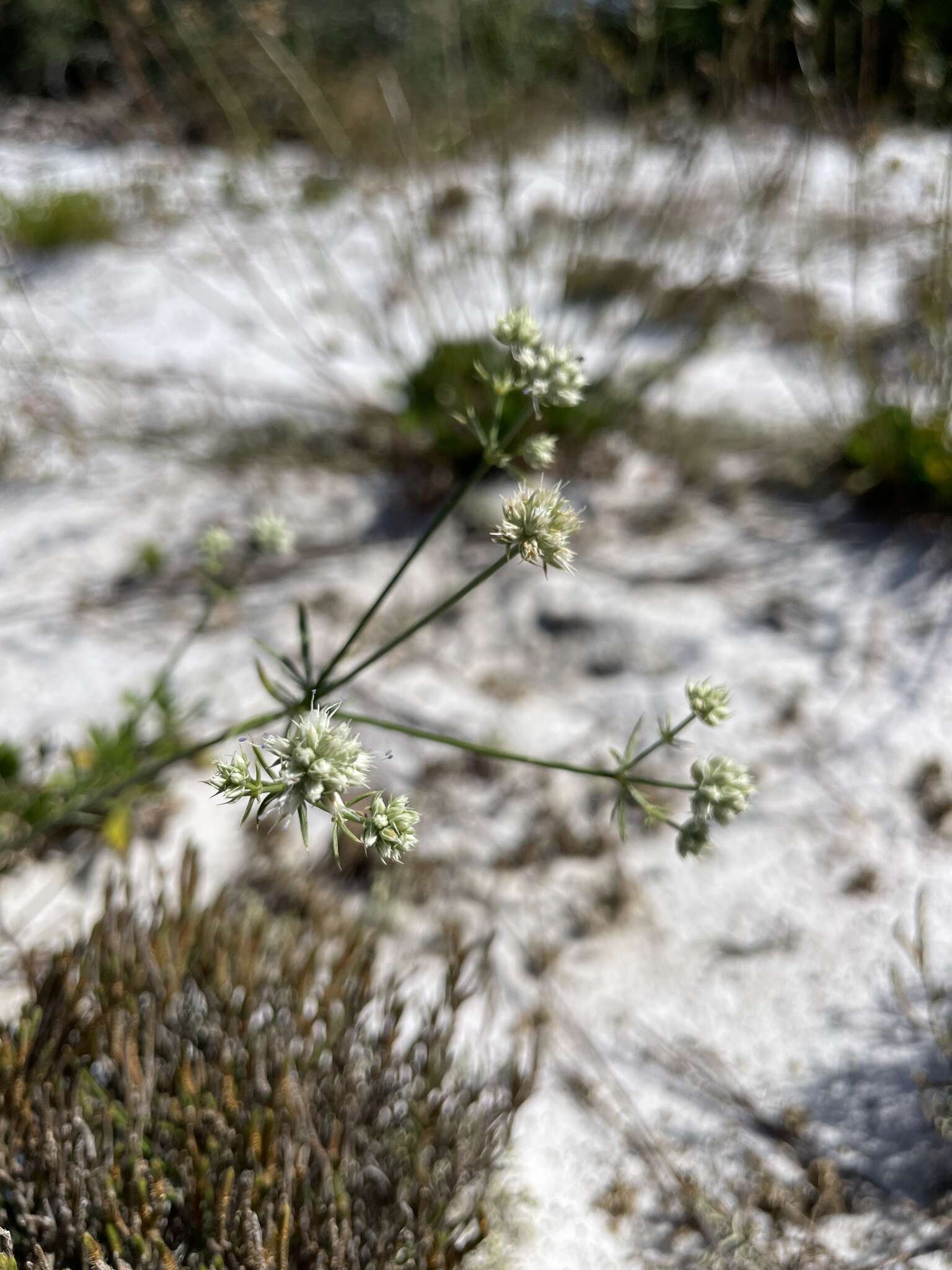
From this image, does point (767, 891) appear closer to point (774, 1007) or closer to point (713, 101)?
point (774, 1007)

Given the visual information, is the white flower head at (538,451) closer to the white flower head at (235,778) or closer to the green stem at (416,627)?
the green stem at (416,627)

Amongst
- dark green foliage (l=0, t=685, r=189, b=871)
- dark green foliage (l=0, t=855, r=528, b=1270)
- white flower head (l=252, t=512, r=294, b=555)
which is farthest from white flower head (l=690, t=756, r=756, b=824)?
dark green foliage (l=0, t=685, r=189, b=871)

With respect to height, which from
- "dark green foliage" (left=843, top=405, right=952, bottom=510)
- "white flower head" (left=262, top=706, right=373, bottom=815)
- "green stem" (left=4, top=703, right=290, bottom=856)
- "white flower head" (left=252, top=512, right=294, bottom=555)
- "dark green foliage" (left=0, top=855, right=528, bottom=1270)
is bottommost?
"dark green foliage" (left=0, top=855, right=528, bottom=1270)

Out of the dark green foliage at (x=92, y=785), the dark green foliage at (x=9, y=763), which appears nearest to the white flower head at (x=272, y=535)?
the dark green foliage at (x=92, y=785)

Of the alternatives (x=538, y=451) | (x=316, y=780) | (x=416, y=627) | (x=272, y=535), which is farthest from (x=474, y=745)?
(x=272, y=535)

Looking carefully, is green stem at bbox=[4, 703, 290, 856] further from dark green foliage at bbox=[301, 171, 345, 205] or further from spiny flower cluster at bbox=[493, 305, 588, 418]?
dark green foliage at bbox=[301, 171, 345, 205]

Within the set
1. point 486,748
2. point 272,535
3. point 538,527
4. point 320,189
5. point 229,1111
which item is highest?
point 320,189

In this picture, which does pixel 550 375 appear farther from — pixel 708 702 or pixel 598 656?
pixel 598 656
